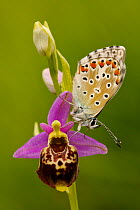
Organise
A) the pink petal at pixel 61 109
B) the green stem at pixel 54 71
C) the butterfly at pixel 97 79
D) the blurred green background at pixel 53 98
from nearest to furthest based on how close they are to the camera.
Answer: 1. the butterfly at pixel 97 79
2. the pink petal at pixel 61 109
3. the green stem at pixel 54 71
4. the blurred green background at pixel 53 98

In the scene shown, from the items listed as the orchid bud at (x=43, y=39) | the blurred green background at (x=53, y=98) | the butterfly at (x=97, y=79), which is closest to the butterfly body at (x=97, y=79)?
the butterfly at (x=97, y=79)

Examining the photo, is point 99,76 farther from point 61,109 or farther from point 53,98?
point 53,98

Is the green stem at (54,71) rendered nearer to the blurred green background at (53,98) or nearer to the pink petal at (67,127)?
the pink petal at (67,127)

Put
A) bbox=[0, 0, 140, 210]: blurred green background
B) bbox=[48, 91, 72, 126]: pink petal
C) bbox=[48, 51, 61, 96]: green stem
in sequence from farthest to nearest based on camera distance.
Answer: bbox=[0, 0, 140, 210]: blurred green background < bbox=[48, 51, 61, 96]: green stem < bbox=[48, 91, 72, 126]: pink petal

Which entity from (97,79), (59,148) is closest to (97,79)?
(97,79)

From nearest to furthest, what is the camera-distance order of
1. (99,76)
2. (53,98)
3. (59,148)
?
(99,76) < (59,148) < (53,98)

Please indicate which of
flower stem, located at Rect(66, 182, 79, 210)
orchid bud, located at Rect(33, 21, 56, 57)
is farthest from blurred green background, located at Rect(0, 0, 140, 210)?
orchid bud, located at Rect(33, 21, 56, 57)

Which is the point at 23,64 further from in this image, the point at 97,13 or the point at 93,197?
the point at 93,197

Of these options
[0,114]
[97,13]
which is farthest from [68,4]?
[0,114]

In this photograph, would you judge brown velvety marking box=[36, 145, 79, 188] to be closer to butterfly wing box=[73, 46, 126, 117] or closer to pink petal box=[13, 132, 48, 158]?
pink petal box=[13, 132, 48, 158]
